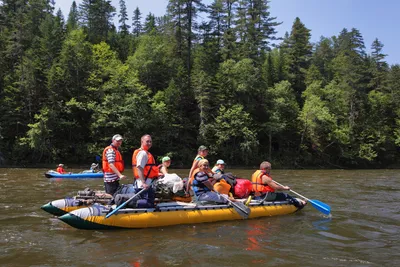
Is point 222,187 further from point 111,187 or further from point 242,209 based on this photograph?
point 111,187

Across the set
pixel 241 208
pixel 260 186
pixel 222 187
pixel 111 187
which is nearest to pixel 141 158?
pixel 111 187

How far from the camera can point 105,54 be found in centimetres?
3812

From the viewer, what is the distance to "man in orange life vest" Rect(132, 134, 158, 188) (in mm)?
7625

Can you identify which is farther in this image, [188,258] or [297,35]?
[297,35]

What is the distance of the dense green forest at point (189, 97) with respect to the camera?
105 feet

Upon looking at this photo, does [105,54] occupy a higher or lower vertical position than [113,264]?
higher

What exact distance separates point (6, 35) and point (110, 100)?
17.0 meters

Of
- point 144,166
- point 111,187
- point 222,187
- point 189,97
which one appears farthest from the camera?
point 189,97

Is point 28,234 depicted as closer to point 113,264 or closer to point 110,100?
point 113,264

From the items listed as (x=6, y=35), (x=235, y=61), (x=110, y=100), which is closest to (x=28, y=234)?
(x=110, y=100)

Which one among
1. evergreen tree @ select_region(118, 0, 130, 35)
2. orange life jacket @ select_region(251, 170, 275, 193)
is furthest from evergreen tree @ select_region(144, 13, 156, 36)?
orange life jacket @ select_region(251, 170, 275, 193)

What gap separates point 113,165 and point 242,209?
3.50 meters

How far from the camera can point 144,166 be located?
7.77 meters

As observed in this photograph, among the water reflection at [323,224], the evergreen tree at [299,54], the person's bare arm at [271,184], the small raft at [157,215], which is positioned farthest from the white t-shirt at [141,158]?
the evergreen tree at [299,54]
